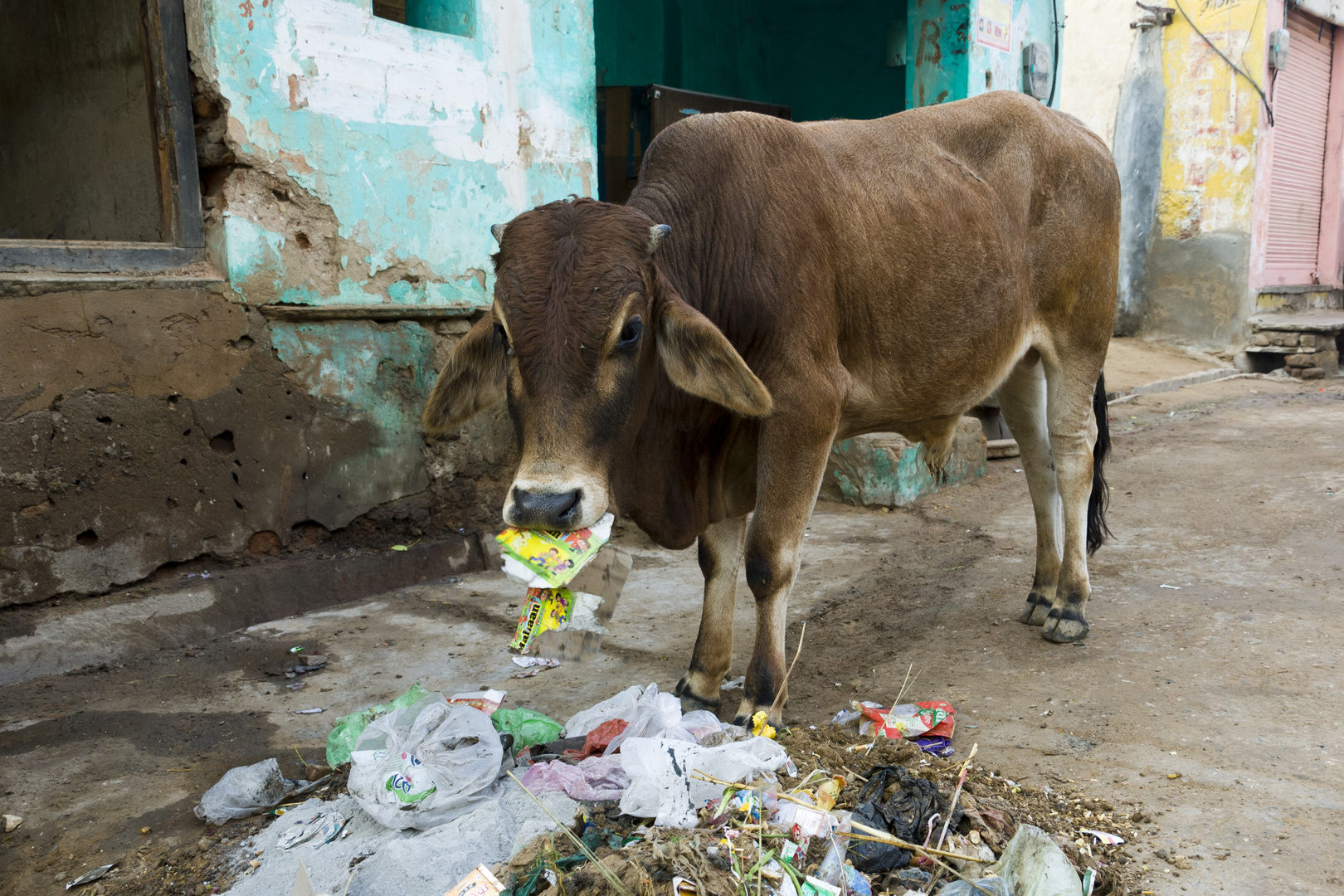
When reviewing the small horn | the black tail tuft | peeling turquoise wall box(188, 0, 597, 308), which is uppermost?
peeling turquoise wall box(188, 0, 597, 308)

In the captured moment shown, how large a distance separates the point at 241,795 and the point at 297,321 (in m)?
2.25

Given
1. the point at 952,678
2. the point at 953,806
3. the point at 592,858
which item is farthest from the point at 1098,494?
the point at 592,858

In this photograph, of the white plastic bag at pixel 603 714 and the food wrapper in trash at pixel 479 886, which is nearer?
the food wrapper in trash at pixel 479 886

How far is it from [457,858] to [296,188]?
9.82ft

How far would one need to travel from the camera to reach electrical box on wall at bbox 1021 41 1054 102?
7.28m

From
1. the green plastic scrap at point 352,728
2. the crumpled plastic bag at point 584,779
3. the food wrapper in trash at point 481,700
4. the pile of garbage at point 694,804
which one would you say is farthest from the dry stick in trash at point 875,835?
the green plastic scrap at point 352,728

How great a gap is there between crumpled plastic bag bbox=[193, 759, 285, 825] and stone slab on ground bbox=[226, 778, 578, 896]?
0.46 feet

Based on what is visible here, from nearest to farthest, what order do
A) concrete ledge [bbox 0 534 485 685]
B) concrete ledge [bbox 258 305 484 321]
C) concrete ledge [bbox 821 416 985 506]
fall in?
1. concrete ledge [bbox 0 534 485 685]
2. concrete ledge [bbox 258 305 484 321]
3. concrete ledge [bbox 821 416 985 506]

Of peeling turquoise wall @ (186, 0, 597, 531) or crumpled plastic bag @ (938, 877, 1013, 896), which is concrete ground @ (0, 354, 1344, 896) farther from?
peeling turquoise wall @ (186, 0, 597, 531)

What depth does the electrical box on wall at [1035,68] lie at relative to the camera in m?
7.28

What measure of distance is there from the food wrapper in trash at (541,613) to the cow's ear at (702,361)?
2.09 feet

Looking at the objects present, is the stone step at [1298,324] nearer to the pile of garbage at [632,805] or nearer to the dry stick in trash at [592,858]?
the pile of garbage at [632,805]

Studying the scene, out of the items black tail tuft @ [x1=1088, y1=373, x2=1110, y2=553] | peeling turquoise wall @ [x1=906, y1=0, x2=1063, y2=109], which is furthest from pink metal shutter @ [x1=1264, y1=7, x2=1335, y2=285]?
black tail tuft @ [x1=1088, y1=373, x2=1110, y2=553]

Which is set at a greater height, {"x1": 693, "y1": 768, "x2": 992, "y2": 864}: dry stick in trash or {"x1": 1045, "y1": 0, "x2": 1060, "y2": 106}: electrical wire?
{"x1": 1045, "y1": 0, "x2": 1060, "y2": 106}: electrical wire
